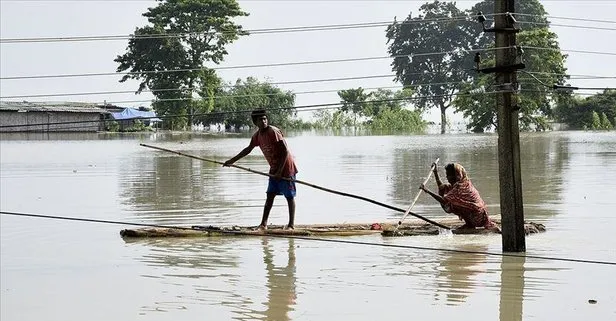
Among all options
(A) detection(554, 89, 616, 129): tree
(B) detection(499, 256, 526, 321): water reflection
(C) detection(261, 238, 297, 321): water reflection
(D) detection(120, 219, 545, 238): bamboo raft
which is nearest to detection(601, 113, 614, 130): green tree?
(A) detection(554, 89, 616, 129): tree

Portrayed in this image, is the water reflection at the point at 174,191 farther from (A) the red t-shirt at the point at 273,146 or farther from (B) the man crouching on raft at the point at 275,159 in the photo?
(A) the red t-shirt at the point at 273,146

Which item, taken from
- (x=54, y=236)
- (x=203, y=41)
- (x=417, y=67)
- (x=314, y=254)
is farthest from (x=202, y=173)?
(x=417, y=67)

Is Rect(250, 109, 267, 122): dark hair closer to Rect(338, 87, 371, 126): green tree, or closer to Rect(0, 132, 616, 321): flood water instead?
Rect(0, 132, 616, 321): flood water

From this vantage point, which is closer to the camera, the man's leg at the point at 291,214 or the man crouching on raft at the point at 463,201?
the man crouching on raft at the point at 463,201

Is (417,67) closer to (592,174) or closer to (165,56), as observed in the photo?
(165,56)

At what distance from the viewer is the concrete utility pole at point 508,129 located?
30.7 feet

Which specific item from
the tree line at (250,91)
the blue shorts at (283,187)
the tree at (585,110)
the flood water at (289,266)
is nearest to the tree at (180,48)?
the tree line at (250,91)

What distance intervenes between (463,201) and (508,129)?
179 cm

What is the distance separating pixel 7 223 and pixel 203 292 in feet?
20.9

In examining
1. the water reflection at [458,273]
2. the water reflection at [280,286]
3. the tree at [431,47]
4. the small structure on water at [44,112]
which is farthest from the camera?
the tree at [431,47]

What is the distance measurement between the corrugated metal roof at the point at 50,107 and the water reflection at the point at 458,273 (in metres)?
36.6

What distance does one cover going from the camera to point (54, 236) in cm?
Result: 1230

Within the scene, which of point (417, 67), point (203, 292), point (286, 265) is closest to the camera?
point (203, 292)

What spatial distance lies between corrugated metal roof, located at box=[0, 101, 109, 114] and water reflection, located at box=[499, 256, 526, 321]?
3730cm
